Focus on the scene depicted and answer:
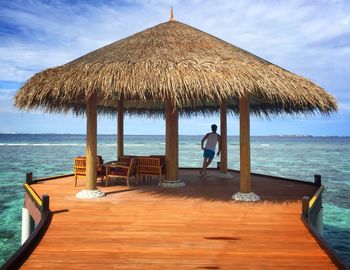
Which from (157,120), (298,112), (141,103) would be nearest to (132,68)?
(298,112)

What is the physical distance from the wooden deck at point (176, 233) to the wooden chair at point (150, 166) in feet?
2.95

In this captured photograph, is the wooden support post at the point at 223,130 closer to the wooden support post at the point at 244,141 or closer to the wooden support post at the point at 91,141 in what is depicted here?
the wooden support post at the point at 244,141

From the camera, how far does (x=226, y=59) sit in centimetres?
652

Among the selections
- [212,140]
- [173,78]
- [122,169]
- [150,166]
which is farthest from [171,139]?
[173,78]

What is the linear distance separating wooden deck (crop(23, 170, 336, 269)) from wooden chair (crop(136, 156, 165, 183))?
2.95 ft

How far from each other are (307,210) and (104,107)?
8824 mm

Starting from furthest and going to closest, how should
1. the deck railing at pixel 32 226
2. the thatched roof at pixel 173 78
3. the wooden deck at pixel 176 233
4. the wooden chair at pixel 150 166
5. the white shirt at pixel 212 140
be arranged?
the white shirt at pixel 212 140 < the wooden chair at pixel 150 166 < the thatched roof at pixel 173 78 < the wooden deck at pixel 176 233 < the deck railing at pixel 32 226

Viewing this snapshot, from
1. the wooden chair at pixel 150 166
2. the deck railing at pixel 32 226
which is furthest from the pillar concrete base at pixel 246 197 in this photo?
the deck railing at pixel 32 226

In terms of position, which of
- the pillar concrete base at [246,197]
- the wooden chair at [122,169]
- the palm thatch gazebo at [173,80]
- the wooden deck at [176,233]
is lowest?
the wooden deck at [176,233]

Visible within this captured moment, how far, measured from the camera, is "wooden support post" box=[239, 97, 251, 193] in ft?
21.9

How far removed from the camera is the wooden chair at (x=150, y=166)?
819cm

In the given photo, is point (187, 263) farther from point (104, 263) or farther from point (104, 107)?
point (104, 107)

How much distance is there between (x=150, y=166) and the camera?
325 inches

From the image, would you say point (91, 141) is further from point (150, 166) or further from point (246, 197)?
point (246, 197)
